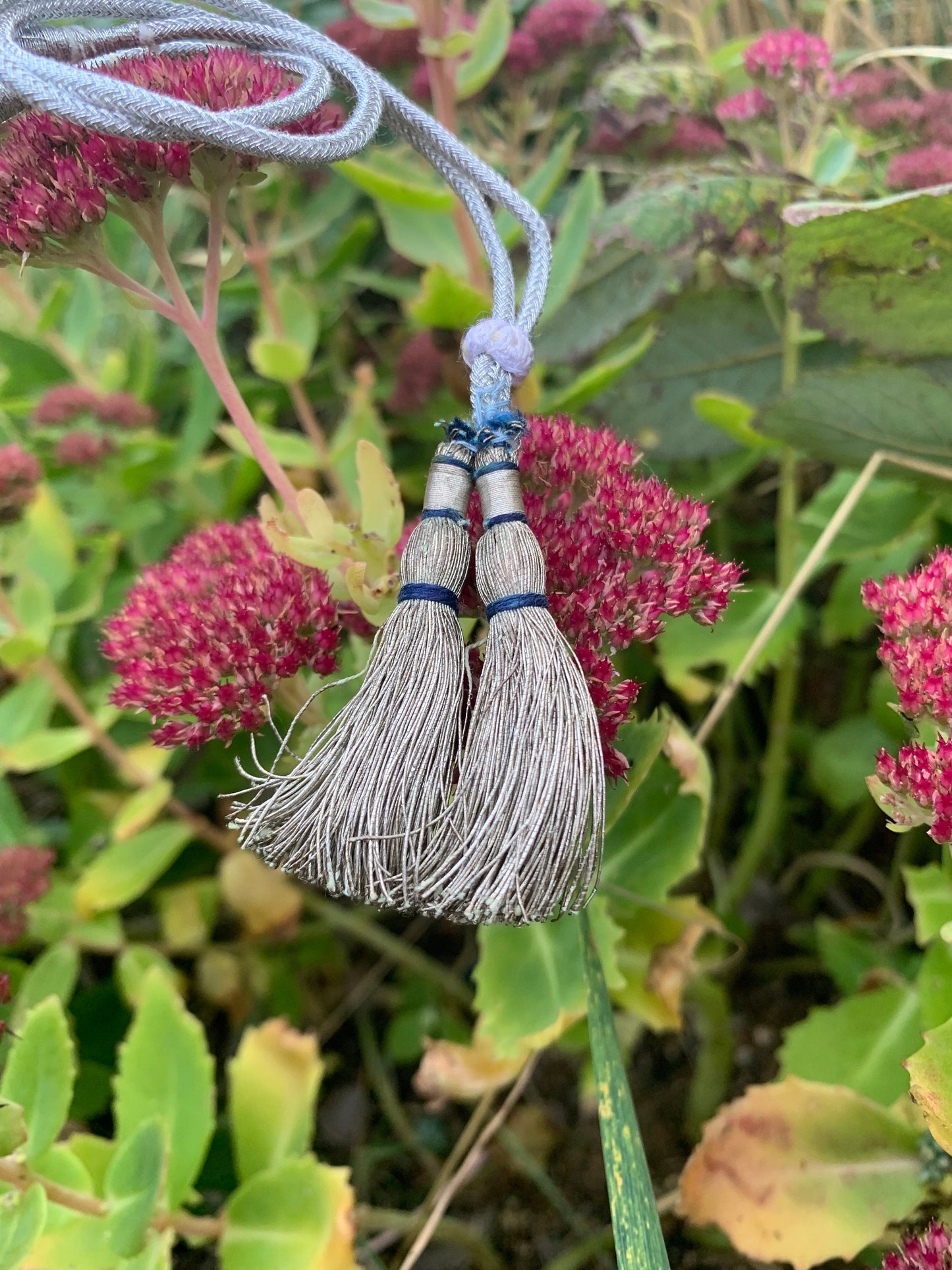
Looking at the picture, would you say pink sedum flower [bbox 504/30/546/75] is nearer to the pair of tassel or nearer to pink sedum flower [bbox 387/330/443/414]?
pink sedum flower [bbox 387/330/443/414]

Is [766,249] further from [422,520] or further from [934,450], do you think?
[422,520]

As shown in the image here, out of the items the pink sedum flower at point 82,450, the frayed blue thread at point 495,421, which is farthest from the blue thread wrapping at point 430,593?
the pink sedum flower at point 82,450

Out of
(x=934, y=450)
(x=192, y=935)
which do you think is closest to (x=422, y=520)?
(x=934, y=450)

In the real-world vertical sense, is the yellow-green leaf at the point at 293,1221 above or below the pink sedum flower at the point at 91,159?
below

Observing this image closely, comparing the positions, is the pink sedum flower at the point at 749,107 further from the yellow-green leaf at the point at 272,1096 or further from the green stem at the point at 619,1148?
the yellow-green leaf at the point at 272,1096

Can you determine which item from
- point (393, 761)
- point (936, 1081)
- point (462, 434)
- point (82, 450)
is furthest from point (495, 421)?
point (82, 450)

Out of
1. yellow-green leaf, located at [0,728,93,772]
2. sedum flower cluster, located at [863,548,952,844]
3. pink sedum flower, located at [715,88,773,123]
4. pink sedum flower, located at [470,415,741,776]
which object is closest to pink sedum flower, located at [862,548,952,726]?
sedum flower cluster, located at [863,548,952,844]

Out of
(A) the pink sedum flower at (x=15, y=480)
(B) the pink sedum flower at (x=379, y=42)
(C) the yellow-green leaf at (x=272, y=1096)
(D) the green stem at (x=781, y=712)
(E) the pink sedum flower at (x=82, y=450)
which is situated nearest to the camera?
(C) the yellow-green leaf at (x=272, y=1096)

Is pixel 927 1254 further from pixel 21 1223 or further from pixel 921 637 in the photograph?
pixel 21 1223
